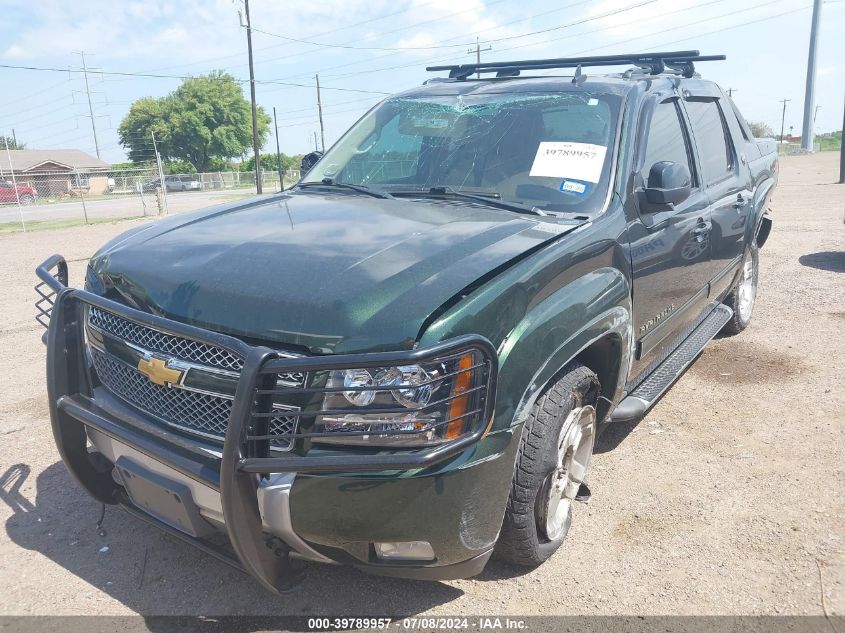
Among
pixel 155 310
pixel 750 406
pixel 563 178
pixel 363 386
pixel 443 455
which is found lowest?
pixel 750 406

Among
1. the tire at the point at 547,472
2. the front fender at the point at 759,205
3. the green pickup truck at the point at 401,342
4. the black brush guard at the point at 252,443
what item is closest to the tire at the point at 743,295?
the front fender at the point at 759,205

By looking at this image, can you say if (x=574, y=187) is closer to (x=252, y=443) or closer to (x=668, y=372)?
(x=668, y=372)

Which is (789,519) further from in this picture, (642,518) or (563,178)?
(563,178)

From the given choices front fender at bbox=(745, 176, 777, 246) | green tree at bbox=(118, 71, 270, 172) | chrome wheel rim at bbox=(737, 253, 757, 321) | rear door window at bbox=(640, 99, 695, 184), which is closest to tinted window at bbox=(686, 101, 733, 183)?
rear door window at bbox=(640, 99, 695, 184)

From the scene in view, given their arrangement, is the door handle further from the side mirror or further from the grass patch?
the grass patch

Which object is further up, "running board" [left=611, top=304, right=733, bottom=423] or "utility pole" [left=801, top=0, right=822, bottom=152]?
"utility pole" [left=801, top=0, right=822, bottom=152]

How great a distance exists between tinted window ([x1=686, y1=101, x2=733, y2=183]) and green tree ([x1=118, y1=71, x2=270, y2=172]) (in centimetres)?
7074

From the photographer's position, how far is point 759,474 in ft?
11.8

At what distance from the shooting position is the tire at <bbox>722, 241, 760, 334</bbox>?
5.66 meters

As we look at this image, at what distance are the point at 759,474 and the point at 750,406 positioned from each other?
38.6 inches

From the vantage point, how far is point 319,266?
95.7 inches

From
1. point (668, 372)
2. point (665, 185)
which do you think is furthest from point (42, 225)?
point (665, 185)

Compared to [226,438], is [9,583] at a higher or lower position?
lower

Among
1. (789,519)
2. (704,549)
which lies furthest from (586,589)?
(789,519)
